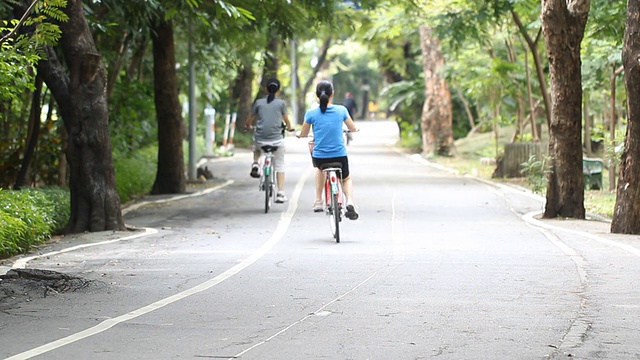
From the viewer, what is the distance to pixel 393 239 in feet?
50.5

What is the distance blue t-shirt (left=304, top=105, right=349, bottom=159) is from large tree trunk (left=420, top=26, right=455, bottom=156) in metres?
24.7

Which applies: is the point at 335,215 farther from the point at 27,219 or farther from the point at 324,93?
the point at 27,219

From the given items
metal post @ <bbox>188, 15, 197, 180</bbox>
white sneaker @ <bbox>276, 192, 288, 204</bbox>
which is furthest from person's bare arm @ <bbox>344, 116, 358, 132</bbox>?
metal post @ <bbox>188, 15, 197, 180</bbox>

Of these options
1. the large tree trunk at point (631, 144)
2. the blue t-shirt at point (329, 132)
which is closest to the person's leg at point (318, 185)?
the blue t-shirt at point (329, 132)

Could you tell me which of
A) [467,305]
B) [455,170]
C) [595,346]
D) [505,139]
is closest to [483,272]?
[467,305]

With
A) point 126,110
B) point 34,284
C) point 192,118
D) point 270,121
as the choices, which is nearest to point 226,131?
point 192,118

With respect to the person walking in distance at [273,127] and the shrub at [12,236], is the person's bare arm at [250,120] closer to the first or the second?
the person walking in distance at [273,127]

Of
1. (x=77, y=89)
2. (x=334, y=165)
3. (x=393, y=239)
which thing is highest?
(x=77, y=89)

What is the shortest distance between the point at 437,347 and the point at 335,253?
5997 mm

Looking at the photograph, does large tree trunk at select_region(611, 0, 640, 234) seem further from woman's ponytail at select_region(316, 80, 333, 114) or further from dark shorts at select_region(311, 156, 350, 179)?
woman's ponytail at select_region(316, 80, 333, 114)

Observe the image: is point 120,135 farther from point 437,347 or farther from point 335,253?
point 437,347

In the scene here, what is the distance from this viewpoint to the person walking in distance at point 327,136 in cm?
1574

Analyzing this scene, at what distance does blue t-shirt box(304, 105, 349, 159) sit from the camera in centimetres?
1577

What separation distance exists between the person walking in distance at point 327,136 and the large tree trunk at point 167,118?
1017 cm
